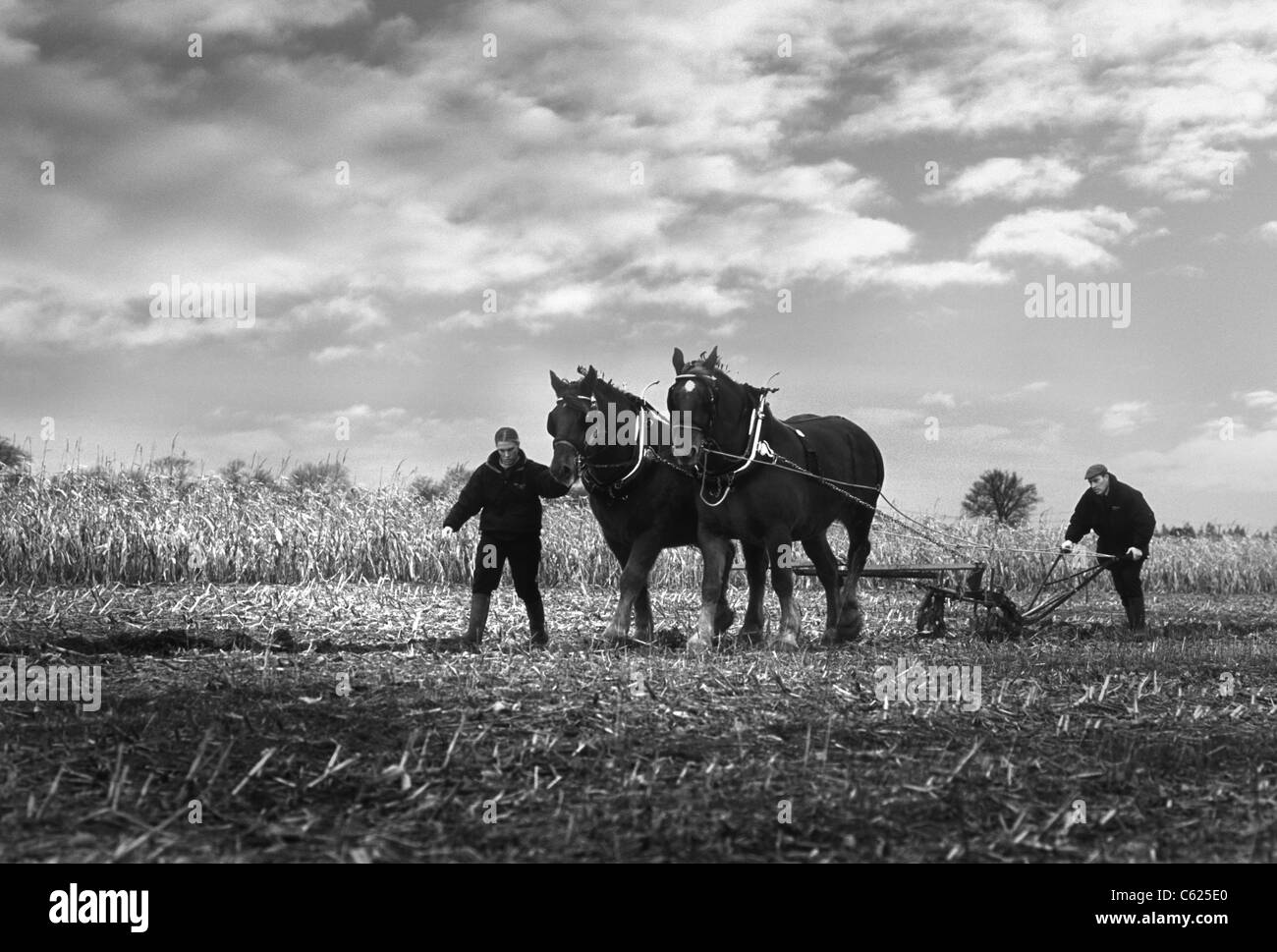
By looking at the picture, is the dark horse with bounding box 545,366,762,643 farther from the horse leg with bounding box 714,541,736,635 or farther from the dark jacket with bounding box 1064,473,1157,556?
the dark jacket with bounding box 1064,473,1157,556

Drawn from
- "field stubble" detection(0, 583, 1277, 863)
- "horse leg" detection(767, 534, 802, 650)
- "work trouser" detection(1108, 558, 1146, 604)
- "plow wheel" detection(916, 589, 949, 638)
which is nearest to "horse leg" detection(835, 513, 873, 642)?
"plow wheel" detection(916, 589, 949, 638)

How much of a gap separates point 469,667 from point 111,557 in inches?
454

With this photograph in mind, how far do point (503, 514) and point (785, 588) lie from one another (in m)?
2.63

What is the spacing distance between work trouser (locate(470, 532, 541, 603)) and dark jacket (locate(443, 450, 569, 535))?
0.09m

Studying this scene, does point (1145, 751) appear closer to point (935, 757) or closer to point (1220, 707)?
point (935, 757)

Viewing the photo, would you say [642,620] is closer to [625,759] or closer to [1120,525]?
[625,759]

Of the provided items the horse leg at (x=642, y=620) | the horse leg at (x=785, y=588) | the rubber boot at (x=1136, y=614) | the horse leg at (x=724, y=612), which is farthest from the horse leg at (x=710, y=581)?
the rubber boot at (x=1136, y=614)

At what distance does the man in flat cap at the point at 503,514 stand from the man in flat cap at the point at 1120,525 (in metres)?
6.86

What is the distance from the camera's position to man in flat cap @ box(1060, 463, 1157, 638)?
14.1m

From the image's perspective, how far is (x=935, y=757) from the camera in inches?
232

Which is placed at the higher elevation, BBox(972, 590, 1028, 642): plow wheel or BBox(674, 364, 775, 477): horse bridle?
BBox(674, 364, 775, 477): horse bridle
